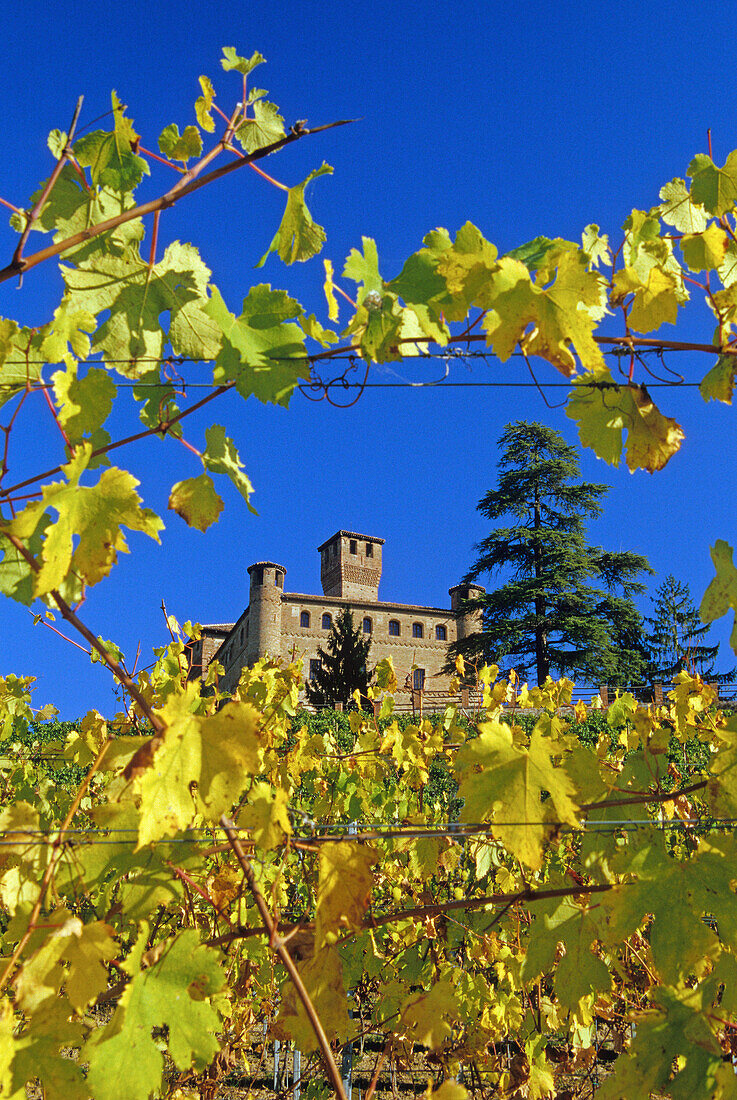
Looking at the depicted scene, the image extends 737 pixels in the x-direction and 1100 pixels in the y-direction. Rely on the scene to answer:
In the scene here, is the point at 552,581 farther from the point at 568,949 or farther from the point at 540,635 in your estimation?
the point at 568,949

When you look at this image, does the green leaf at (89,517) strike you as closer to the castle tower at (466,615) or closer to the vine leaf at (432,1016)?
the vine leaf at (432,1016)

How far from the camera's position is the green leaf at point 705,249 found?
119 centimetres

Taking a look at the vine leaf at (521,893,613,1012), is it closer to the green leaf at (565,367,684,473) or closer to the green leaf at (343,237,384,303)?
the green leaf at (565,367,684,473)

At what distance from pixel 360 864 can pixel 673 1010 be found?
556 mm

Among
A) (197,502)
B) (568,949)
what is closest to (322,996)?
(568,949)

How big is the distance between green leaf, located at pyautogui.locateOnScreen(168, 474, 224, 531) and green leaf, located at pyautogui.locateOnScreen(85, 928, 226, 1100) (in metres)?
0.60

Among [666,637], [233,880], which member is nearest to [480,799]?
[233,880]

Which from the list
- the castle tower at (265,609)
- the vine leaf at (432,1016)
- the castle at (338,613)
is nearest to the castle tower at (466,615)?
the castle at (338,613)

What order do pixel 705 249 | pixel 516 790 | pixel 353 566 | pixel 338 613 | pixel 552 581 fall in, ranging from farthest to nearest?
1. pixel 353 566
2. pixel 338 613
3. pixel 552 581
4. pixel 705 249
5. pixel 516 790

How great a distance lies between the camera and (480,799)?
110 centimetres

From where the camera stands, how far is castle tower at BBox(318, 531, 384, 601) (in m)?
39.8

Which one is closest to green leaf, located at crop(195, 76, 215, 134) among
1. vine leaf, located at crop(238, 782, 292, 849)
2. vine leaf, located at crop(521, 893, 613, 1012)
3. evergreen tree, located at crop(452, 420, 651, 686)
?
vine leaf, located at crop(238, 782, 292, 849)

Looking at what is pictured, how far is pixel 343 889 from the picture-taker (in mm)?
1039

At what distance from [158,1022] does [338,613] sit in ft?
119
